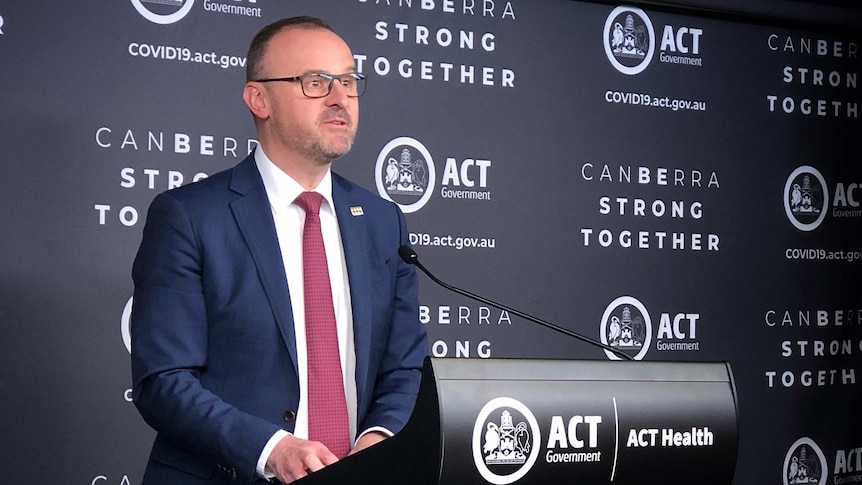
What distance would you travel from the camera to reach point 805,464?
15.0 ft

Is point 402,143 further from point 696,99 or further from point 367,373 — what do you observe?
point 367,373

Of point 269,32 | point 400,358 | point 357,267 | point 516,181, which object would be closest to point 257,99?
point 269,32

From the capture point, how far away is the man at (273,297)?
7.13 feet

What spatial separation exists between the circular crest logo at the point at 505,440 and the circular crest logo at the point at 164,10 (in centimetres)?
243

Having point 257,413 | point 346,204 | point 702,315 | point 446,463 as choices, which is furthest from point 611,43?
point 446,463

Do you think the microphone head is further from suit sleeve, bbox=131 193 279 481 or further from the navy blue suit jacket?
suit sleeve, bbox=131 193 279 481

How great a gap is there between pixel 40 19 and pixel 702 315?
2.80 m

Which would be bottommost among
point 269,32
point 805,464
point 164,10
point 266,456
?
point 805,464

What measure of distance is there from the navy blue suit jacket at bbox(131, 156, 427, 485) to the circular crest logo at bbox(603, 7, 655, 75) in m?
→ 2.17

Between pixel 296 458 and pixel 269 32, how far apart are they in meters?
1.09

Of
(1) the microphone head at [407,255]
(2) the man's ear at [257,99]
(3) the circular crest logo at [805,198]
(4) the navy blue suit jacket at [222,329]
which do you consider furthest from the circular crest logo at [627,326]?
(1) the microphone head at [407,255]

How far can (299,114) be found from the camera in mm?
2439

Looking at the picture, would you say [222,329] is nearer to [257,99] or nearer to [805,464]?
[257,99]

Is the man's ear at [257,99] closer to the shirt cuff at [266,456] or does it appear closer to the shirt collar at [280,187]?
the shirt collar at [280,187]
